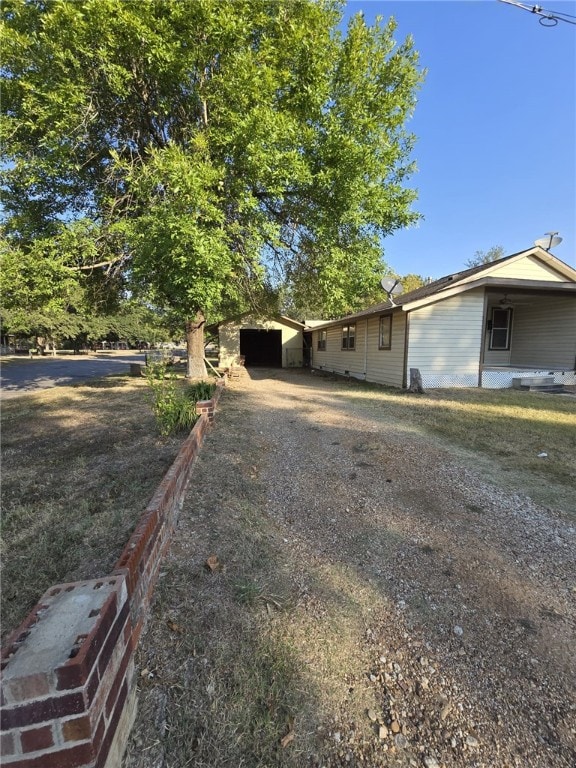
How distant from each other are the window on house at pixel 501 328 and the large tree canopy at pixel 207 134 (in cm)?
625

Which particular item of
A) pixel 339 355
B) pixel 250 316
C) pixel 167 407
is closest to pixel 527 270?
pixel 339 355

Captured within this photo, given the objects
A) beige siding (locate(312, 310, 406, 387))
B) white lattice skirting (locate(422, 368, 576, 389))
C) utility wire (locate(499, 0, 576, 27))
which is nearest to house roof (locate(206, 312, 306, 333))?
beige siding (locate(312, 310, 406, 387))

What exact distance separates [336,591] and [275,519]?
3.23 feet

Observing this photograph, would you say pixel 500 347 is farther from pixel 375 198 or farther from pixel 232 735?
pixel 232 735

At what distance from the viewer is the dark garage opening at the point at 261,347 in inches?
990

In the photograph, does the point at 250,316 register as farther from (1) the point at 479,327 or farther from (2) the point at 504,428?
(2) the point at 504,428

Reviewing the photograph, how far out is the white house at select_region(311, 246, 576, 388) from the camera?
11273 mm

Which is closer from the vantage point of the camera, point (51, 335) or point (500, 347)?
point (500, 347)

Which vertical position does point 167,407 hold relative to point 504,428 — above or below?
above

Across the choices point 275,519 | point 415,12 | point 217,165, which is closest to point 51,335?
point 217,165

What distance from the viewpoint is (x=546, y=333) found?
13039mm

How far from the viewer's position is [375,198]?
9.62 metres

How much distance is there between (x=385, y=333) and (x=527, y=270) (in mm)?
4825

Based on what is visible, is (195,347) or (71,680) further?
(195,347)
